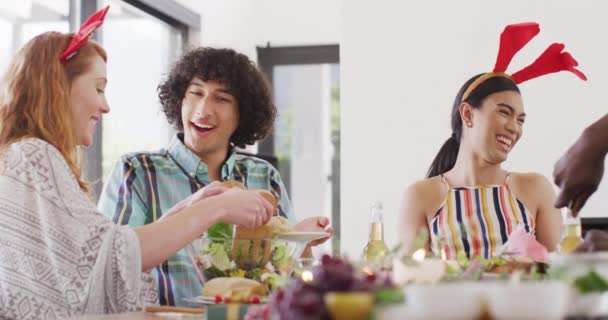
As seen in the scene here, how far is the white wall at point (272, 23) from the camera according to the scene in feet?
19.6

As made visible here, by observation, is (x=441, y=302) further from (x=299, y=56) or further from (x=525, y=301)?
(x=299, y=56)

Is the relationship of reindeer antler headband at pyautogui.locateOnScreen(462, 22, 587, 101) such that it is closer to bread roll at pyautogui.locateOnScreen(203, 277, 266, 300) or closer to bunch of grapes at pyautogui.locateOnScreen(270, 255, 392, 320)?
bread roll at pyautogui.locateOnScreen(203, 277, 266, 300)

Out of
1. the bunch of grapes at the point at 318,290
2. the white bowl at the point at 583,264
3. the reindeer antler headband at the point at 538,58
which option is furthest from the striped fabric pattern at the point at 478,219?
the bunch of grapes at the point at 318,290

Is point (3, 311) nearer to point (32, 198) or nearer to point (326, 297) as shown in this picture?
point (32, 198)

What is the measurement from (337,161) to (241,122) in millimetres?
3718

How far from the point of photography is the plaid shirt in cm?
219

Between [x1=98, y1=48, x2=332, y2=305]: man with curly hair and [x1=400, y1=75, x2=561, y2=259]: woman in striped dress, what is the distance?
1.43 feet

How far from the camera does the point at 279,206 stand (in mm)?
2596

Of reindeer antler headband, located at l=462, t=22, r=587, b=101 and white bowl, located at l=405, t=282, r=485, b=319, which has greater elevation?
reindeer antler headband, located at l=462, t=22, r=587, b=101

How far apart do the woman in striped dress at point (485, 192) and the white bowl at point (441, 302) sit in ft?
5.74

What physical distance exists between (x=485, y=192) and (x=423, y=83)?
184 cm

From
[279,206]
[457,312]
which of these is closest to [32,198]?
[279,206]

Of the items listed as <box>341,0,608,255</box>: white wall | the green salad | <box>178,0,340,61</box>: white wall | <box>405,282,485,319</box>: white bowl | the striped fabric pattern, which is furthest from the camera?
<box>178,0,340,61</box>: white wall

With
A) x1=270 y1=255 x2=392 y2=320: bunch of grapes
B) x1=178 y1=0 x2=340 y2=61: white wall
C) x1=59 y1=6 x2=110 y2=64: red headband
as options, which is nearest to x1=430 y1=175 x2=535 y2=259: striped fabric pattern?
x1=59 y1=6 x2=110 y2=64: red headband
